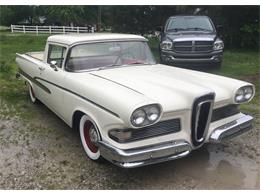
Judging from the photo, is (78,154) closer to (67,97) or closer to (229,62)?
(67,97)

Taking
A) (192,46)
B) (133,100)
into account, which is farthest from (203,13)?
(133,100)

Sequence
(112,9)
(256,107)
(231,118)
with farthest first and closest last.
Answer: (112,9), (256,107), (231,118)

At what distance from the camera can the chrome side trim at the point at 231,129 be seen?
145 inches

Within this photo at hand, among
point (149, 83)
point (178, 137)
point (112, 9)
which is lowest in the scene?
point (178, 137)

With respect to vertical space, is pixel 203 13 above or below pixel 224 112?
above

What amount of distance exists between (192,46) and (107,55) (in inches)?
191

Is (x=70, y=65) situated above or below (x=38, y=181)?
above

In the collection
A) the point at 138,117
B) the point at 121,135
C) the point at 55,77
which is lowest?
the point at 121,135

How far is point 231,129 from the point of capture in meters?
3.82

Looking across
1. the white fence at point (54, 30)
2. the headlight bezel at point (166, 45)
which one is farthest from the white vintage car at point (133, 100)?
the white fence at point (54, 30)

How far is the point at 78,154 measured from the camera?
4176 mm

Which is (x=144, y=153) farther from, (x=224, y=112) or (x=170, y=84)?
(x=224, y=112)

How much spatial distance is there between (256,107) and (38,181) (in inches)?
165

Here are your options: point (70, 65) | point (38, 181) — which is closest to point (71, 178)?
point (38, 181)
